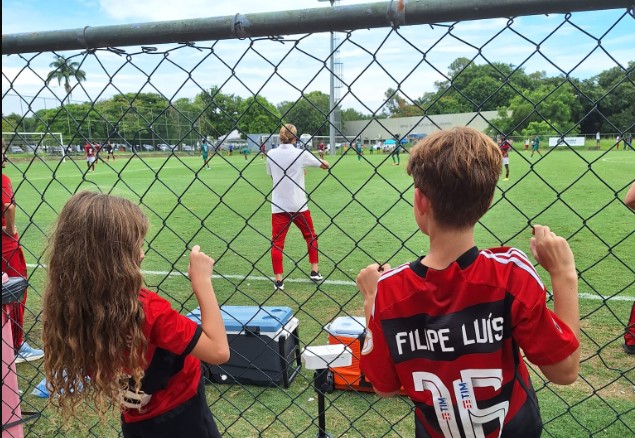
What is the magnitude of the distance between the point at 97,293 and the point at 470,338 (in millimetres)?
1164

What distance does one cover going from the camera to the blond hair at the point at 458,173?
1296 millimetres

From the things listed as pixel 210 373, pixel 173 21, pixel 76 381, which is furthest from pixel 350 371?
pixel 173 21

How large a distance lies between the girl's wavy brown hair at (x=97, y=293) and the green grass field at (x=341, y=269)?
214mm

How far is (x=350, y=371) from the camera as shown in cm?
334

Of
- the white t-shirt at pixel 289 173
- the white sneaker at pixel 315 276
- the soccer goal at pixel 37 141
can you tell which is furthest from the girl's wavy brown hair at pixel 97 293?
the white sneaker at pixel 315 276

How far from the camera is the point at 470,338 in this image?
1321mm

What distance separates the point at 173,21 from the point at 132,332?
42.6 inches

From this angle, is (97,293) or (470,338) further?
(97,293)

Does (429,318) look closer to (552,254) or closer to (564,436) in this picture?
(552,254)

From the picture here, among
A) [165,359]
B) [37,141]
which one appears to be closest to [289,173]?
[37,141]

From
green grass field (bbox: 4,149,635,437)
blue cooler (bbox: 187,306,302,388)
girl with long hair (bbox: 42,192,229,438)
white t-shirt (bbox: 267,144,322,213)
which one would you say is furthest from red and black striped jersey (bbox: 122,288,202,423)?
white t-shirt (bbox: 267,144,322,213)

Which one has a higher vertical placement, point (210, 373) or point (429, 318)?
point (429, 318)

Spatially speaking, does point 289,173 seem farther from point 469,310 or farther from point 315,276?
point 469,310

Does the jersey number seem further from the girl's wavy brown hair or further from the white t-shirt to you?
the white t-shirt
